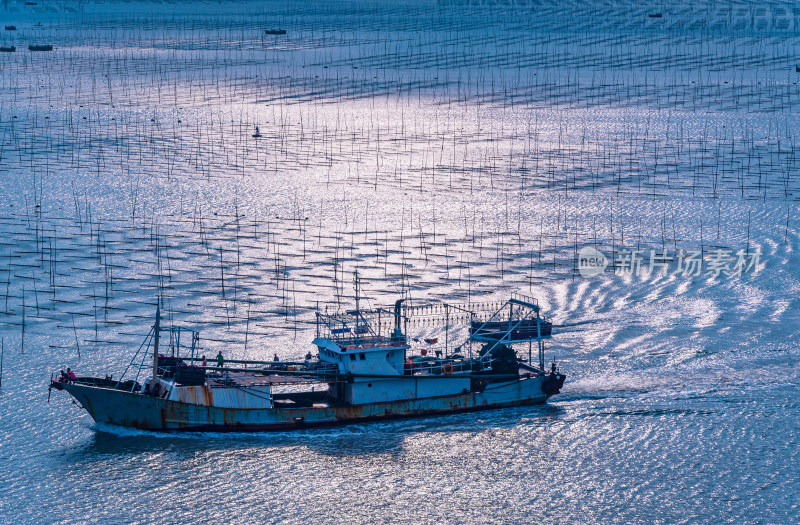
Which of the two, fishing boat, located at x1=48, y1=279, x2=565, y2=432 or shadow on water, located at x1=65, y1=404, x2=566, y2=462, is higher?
fishing boat, located at x1=48, y1=279, x2=565, y2=432

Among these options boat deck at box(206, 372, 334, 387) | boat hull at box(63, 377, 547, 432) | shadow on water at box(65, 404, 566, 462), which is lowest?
shadow on water at box(65, 404, 566, 462)

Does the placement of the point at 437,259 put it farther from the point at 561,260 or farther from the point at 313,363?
the point at 313,363

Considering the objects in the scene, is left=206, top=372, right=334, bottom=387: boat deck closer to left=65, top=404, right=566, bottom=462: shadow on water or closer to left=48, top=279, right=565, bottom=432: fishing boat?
left=48, top=279, right=565, bottom=432: fishing boat

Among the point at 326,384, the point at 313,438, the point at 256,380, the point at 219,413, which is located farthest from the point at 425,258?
the point at 219,413

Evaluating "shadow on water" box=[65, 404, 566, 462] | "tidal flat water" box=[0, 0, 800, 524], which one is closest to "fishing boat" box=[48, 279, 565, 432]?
"shadow on water" box=[65, 404, 566, 462]

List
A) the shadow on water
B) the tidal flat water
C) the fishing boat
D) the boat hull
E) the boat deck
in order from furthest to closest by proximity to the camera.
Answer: the boat deck < the fishing boat < the boat hull < the shadow on water < the tidal flat water

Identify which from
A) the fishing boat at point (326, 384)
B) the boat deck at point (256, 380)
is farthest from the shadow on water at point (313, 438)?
the boat deck at point (256, 380)
